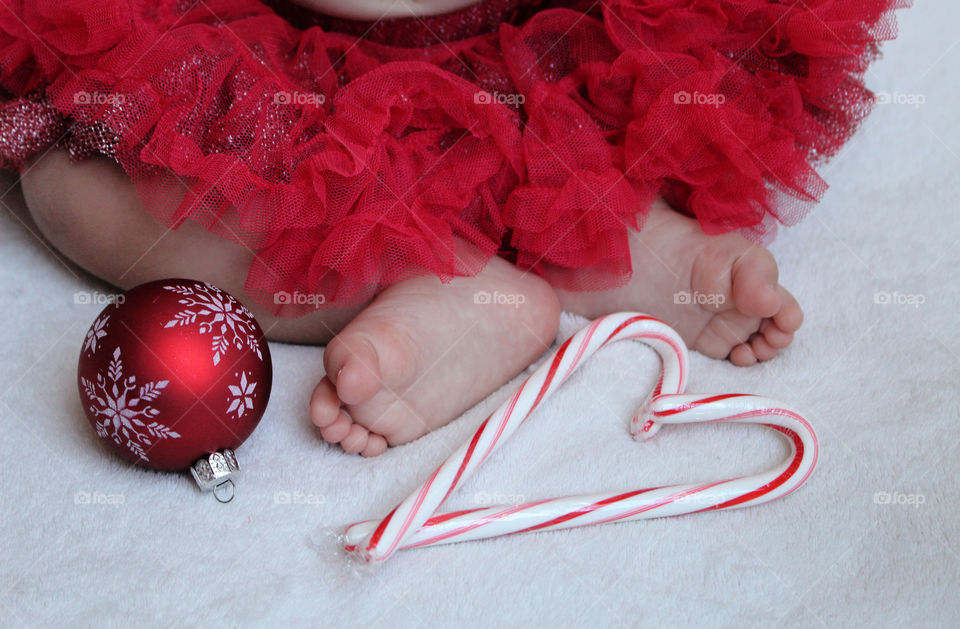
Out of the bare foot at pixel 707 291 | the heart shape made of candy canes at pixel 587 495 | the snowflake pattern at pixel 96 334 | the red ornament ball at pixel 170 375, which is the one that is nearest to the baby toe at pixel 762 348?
the bare foot at pixel 707 291

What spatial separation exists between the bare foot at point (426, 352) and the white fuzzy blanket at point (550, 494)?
24 mm

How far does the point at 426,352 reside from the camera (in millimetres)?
738

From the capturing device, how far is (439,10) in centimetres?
86

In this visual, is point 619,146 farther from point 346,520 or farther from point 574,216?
point 346,520

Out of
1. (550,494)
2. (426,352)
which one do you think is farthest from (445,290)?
(550,494)

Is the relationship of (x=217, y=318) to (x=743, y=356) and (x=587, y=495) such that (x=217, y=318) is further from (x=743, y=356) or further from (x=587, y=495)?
(x=743, y=356)

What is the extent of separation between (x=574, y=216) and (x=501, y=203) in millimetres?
72

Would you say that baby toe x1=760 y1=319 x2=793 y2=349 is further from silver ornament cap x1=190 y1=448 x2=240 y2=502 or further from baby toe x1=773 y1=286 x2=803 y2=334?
silver ornament cap x1=190 y1=448 x2=240 y2=502

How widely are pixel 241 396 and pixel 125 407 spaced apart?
0.28ft

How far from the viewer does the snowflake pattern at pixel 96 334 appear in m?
0.65

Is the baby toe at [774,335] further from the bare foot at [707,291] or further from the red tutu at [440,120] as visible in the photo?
the red tutu at [440,120]

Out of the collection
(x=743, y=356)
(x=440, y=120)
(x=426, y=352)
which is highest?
(x=440, y=120)

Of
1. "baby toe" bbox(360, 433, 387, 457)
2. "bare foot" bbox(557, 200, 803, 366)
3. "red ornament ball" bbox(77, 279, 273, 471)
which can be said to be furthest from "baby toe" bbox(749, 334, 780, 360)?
"red ornament ball" bbox(77, 279, 273, 471)

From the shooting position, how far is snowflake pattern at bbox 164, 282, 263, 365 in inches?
25.6
